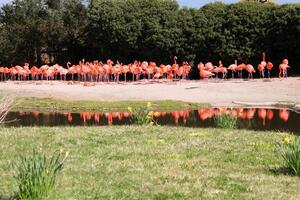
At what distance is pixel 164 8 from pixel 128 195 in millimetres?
40119

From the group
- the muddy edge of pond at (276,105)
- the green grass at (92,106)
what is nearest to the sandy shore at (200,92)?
the muddy edge of pond at (276,105)

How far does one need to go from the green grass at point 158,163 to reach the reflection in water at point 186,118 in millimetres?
5238

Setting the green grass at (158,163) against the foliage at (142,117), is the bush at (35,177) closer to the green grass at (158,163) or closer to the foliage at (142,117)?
the green grass at (158,163)

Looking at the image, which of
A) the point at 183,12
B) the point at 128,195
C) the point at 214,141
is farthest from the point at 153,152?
the point at 183,12

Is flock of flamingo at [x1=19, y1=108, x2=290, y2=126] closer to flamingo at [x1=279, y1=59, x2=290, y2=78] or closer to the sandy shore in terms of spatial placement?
the sandy shore

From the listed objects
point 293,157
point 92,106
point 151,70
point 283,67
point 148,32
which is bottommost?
point 92,106

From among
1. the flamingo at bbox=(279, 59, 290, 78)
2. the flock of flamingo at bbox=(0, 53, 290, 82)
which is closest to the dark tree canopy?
the flock of flamingo at bbox=(0, 53, 290, 82)

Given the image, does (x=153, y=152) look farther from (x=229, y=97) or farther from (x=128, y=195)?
(x=229, y=97)

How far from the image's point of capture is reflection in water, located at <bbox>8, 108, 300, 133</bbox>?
65.2 ft

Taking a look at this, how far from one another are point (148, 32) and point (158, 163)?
36276 mm

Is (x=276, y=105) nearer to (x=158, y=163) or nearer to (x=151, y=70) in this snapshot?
(x=151, y=70)

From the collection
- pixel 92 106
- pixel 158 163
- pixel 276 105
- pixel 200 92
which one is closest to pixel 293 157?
pixel 158 163

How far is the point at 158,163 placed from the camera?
32.6 ft

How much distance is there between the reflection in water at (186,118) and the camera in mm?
19859
